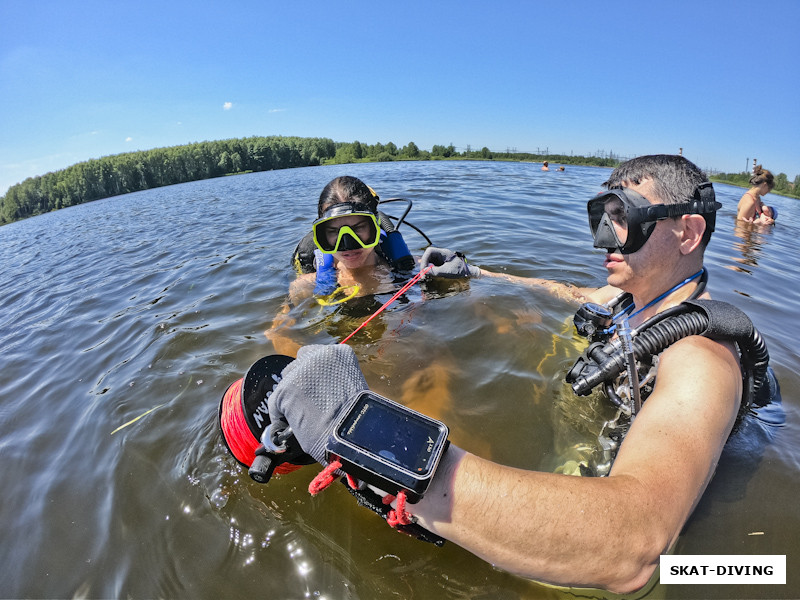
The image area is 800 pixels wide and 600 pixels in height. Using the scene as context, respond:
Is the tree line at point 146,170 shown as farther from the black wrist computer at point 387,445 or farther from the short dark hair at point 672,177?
the short dark hair at point 672,177

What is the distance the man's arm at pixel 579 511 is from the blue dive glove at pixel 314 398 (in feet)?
1.24

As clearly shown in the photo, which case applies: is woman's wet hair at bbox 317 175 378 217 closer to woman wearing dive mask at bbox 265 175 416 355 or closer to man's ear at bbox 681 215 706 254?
woman wearing dive mask at bbox 265 175 416 355

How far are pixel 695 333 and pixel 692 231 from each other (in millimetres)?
695

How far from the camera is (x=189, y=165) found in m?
61.0

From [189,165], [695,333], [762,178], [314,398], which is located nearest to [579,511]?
[314,398]

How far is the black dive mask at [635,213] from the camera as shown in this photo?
1.98 meters

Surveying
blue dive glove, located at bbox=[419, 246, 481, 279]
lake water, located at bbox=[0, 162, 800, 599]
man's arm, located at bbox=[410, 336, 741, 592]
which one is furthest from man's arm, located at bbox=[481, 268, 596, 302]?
man's arm, located at bbox=[410, 336, 741, 592]

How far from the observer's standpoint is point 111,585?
1736 millimetres

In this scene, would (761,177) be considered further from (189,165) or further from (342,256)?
(189,165)

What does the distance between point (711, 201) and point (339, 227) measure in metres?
2.97

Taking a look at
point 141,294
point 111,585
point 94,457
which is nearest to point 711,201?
point 111,585

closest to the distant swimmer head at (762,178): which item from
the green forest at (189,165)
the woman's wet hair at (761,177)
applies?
the woman's wet hair at (761,177)

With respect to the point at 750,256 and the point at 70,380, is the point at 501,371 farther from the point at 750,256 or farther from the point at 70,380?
the point at 750,256

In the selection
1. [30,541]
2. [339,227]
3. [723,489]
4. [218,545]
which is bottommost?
[30,541]
